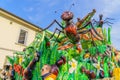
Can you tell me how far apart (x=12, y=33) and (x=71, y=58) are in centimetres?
1641

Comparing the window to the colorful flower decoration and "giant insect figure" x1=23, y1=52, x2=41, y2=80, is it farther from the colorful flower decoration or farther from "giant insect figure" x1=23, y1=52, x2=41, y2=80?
the colorful flower decoration

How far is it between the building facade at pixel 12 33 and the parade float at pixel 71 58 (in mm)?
13067

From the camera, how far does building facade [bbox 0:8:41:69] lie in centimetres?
1912

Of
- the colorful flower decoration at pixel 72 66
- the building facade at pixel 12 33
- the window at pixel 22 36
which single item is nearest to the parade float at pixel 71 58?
the colorful flower decoration at pixel 72 66

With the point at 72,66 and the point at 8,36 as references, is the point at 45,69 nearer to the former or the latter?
the point at 72,66

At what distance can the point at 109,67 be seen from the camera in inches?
197

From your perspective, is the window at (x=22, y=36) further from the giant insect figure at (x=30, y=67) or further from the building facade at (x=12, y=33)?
the giant insect figure at (x=30, y=67)

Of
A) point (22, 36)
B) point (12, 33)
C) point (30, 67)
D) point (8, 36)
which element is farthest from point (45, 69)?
point (22, 36)

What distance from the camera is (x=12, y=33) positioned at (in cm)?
2005

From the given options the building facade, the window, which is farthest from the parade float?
the window

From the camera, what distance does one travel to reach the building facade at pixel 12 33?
62.7 feet

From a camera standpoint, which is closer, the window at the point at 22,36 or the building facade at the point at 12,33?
the building facade at the point at 12,33

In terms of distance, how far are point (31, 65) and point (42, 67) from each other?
0.34m

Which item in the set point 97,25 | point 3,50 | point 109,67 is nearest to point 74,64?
point 109,67
